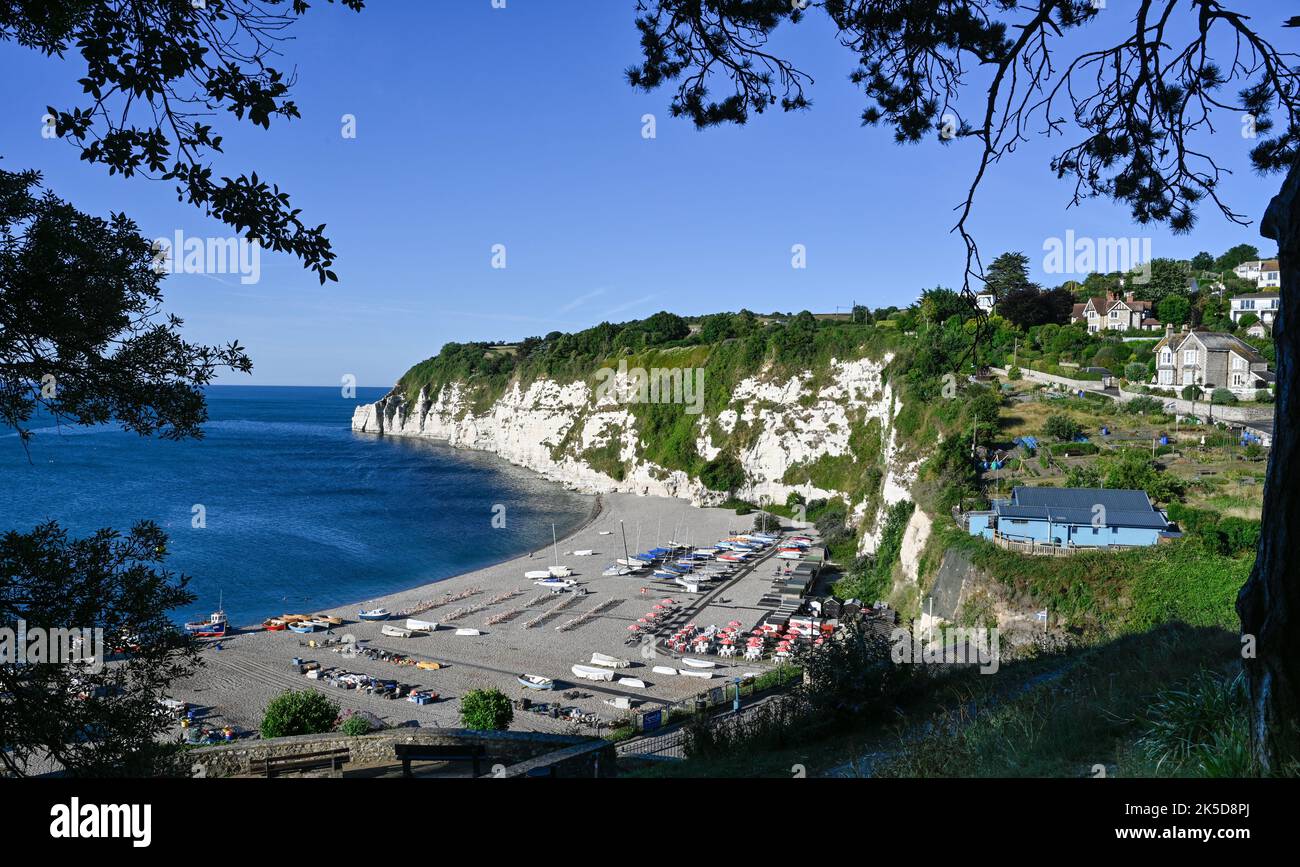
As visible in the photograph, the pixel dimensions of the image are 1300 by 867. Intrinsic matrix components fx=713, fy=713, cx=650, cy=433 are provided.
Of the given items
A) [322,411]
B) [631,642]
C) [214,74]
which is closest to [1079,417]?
[631,642]

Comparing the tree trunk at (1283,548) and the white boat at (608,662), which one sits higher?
the tree trunk at (1283,548)

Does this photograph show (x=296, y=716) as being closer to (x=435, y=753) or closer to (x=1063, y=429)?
(x=435, y=753)

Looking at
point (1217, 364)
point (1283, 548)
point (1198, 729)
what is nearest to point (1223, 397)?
point (1217, 364)

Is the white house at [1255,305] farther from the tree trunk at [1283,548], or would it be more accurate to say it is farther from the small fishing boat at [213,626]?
the small fishing boat at [213,626]

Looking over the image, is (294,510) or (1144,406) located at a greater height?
(1144,406)

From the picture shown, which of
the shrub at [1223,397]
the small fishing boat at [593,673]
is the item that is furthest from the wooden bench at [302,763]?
the shrub at [1223,397]
